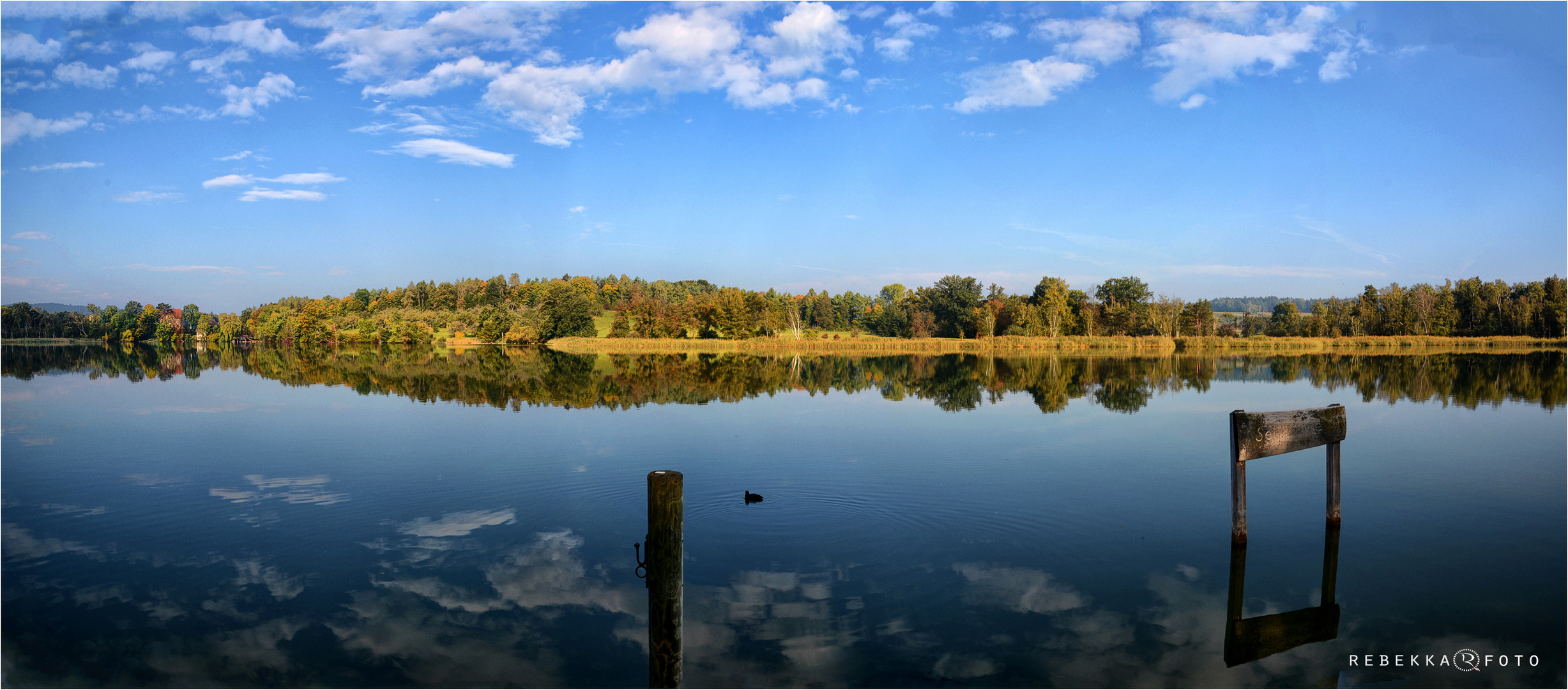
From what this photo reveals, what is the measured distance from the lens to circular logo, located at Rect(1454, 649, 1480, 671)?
21.2 ft

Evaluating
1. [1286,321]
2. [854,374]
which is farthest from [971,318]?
[854,374]

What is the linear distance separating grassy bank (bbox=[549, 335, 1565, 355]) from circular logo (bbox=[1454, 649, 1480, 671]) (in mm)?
59863

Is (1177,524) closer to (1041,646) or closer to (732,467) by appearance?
(1041,646)

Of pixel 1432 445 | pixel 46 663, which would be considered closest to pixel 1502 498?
pixel 1432 445

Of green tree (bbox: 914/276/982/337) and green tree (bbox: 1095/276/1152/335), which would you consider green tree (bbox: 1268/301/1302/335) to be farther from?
green tree (bbox: 914/276/982/337)

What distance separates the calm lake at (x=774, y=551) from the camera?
21.5ft

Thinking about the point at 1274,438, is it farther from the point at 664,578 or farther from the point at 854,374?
the point at 854,374

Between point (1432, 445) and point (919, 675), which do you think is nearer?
point (919, 675)

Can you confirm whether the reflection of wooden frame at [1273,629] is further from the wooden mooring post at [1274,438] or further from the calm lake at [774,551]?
the wooden mooring post at [1274,438]

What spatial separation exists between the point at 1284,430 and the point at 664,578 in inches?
280

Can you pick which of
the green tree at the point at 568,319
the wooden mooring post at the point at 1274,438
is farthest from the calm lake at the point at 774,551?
the green tree at the point at 568,319

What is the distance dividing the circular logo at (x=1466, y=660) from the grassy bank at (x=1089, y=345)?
2357 inches

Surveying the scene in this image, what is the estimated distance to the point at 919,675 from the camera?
6289 mm

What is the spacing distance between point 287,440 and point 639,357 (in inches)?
1702
